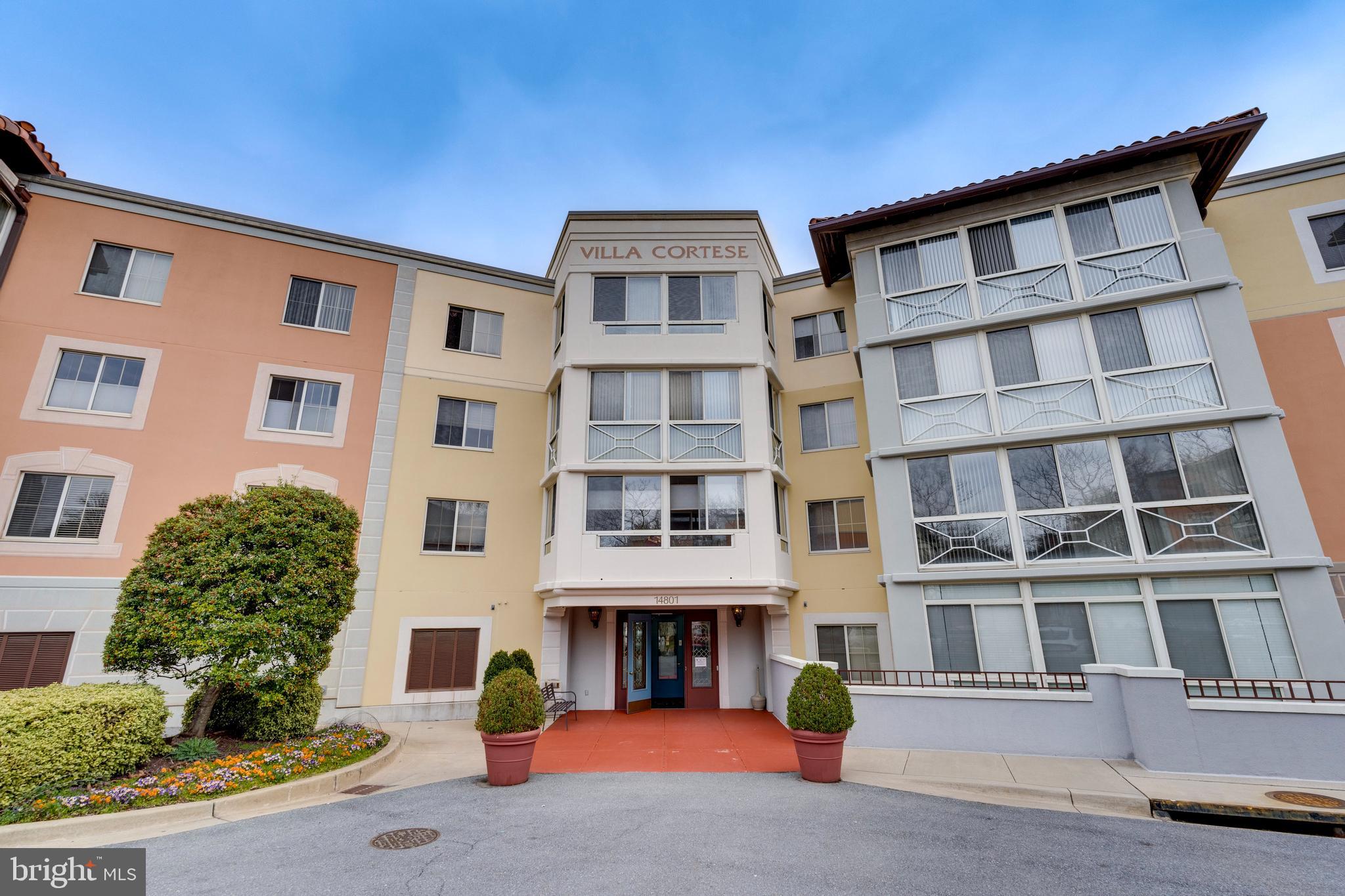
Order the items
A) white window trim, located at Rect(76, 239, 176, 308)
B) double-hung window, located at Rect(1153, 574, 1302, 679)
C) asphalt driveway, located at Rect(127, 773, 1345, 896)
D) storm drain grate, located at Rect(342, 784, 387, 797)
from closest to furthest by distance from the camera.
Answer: asphalt driveway, located at Rect(127, 773, 1345, 896) < storm drain grate, located at Rect(342, 784, 387, 797) < double-hung window, located at Rect(1153, 574, 1302, 679) < white window trim, located at Rect(76, 239, 176, 308)

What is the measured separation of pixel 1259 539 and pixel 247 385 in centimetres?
2090

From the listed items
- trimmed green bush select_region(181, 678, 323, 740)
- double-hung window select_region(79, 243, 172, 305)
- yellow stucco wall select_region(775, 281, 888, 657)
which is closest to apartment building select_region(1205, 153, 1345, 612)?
yellow stucco wall select_region(775, 281, 888, 657)

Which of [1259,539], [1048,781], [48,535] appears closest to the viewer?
[1048,781]

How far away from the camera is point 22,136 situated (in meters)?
12.1

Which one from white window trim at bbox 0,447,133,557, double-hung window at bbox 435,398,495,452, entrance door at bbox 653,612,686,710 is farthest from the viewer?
double-hung window at bbox 435,398,495,452

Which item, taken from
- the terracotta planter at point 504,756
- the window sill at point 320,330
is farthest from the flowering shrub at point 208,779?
the window sill at point 320,330

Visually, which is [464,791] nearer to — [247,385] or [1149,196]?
[247,385]

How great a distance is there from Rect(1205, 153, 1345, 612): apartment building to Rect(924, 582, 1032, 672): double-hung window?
569cm

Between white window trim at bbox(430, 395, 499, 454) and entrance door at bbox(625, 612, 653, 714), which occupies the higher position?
white window trim at bbox(430, 395, 499, 454)

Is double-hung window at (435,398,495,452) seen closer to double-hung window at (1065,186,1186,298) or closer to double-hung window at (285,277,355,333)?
double-hung window at (285,277,355,333)

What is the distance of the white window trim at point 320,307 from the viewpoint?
1433cm

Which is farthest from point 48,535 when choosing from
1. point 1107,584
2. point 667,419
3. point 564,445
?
point 1107,584

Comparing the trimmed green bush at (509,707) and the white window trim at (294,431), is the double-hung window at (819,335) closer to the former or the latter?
the trimmed green bush at (509,707)

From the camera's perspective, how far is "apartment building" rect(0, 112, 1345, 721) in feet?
35.4
